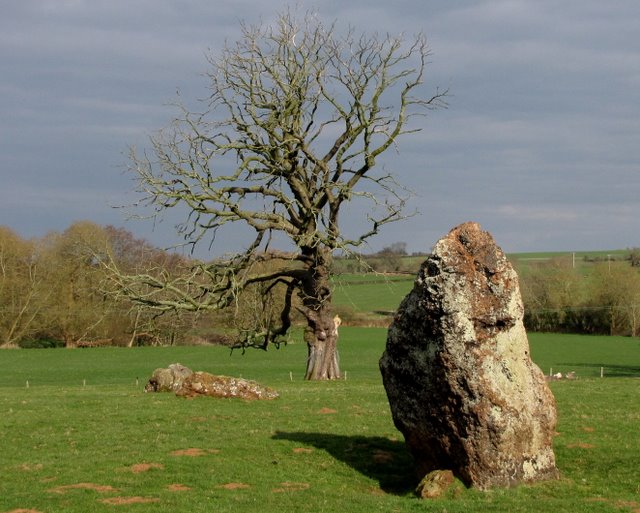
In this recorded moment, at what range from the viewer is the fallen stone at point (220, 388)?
3092 cm

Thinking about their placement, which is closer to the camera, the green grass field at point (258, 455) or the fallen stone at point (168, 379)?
the green grass field at point (258, 455)

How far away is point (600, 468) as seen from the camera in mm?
19578

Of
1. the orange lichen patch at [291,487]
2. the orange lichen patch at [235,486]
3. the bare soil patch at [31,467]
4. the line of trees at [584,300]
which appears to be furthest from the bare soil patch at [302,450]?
the line of trees at [584,300]

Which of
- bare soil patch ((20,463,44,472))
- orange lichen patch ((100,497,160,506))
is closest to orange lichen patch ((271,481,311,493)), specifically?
orange lichen patch ((100,497,160,506))

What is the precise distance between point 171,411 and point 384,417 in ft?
22.5

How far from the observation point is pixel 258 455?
2109 cm

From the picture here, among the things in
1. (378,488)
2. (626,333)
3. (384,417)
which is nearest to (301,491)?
(378,488)

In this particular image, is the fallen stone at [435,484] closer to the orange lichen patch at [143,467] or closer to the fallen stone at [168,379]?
the orange lichen patch at [143,467]

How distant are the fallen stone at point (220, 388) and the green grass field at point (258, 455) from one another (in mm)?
677

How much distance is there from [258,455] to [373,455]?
2866mm

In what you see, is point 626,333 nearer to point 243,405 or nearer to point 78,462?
point 243,405

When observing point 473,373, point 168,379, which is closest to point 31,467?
point 473,373

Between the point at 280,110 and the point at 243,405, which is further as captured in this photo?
the point at 280,110

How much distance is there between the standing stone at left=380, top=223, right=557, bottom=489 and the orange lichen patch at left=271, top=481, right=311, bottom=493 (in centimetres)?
265
